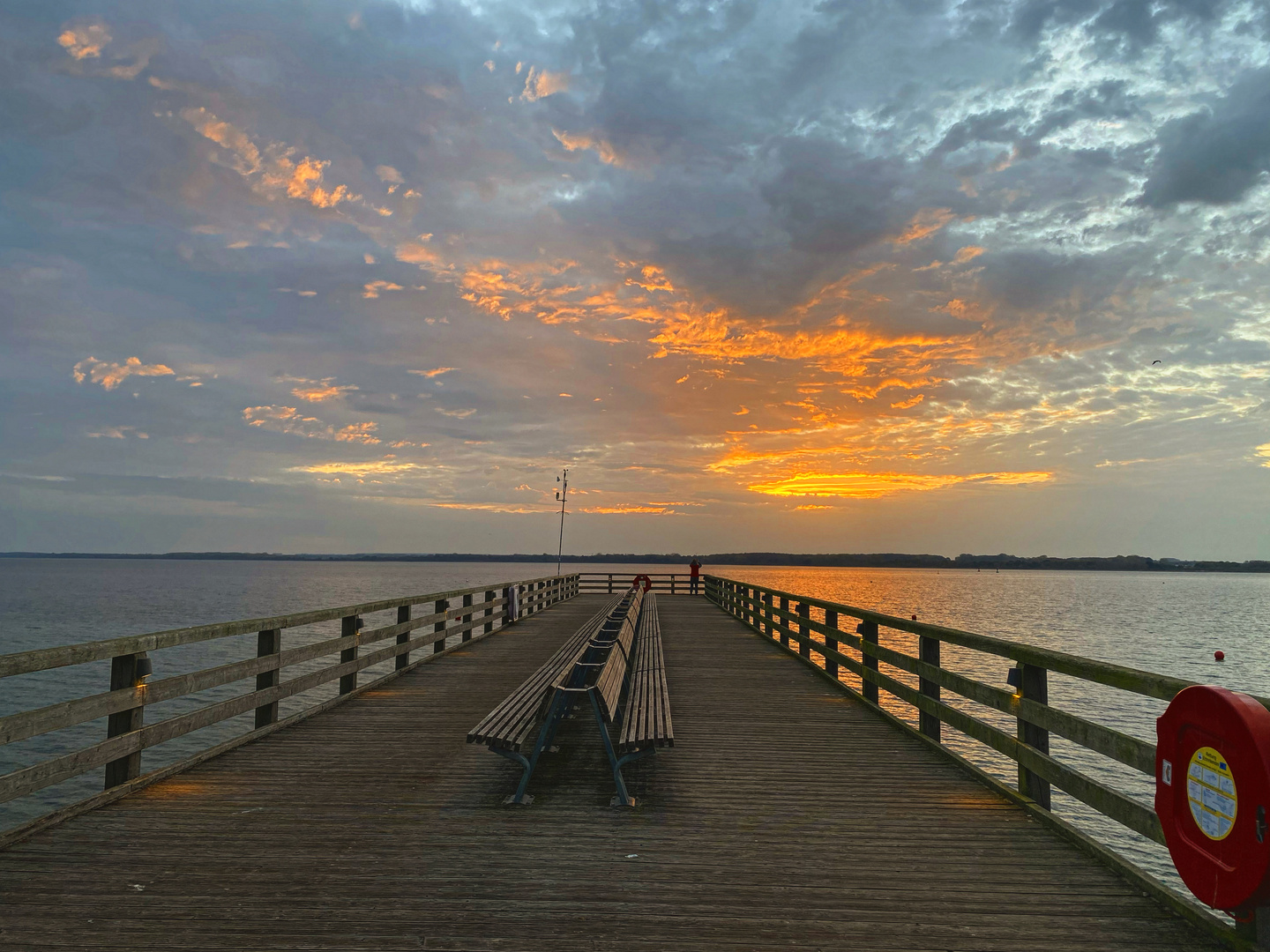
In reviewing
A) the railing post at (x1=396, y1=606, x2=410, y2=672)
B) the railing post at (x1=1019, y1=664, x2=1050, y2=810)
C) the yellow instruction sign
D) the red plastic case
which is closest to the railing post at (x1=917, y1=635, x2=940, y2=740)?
the railing post at (x1=1019, y1=664, x2=1050, y2=810)

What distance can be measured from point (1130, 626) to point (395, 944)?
5979 cm

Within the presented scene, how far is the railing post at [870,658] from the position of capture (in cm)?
809

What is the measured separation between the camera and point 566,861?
3.95m

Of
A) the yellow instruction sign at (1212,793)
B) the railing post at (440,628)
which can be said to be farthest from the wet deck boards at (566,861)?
the railing post at (440,628)

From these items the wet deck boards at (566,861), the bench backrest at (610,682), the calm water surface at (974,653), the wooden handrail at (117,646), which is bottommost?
the calm water surface at (974,653)

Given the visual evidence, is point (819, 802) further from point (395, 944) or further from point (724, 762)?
point (395, 944)

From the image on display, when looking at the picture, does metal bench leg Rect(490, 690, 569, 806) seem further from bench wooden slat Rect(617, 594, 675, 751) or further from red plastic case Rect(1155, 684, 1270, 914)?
red plastic case Rect(1155, 684, 1270, 914)

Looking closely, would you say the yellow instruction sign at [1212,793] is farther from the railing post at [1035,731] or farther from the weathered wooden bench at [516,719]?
the weathered wooden bench at [516,719]

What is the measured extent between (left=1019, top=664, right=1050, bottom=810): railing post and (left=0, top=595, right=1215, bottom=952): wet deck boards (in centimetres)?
22

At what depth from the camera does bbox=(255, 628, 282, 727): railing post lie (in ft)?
21.5

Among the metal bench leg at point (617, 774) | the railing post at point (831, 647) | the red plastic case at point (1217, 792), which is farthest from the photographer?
the railing post at point (831, 647)

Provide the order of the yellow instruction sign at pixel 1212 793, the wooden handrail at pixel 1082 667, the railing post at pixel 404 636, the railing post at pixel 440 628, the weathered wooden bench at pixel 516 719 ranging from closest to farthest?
1. the yellow instruction sign at pixel 1212 793
2. the wooden handrail at pixel 1082 667
3. the weathered wooden bench at pixel 516 719
4. the railing post at pixel 404 636
5. the railing post at pixel 440 628

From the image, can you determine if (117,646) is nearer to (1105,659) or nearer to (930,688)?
(930,688)

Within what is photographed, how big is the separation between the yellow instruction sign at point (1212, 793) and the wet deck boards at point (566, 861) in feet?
2.23
